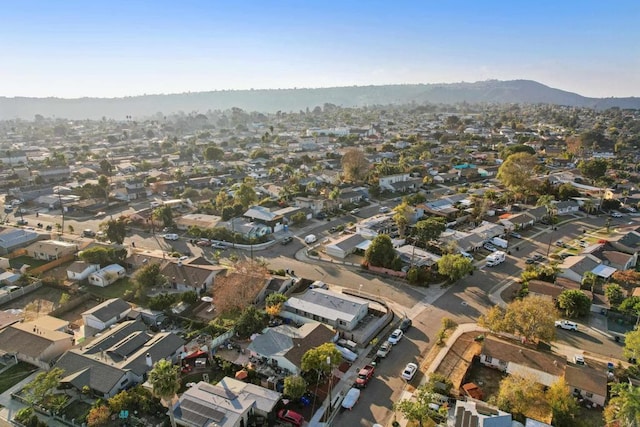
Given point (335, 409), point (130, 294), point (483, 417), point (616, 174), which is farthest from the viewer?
point (616, 174)

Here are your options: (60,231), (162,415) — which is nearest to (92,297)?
(162,415)

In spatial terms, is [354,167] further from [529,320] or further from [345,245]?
[529,320]

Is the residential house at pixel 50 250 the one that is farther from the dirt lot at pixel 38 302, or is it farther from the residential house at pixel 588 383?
the residential house at pixel 588 383

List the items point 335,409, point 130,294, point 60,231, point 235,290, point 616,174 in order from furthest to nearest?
point 616,174 → point 60,231 → point 130,294 → point 235,290 → point 335,409

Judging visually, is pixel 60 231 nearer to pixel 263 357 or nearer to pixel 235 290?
pixel 235 290

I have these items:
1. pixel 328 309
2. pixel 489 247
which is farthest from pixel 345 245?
pixel 489 247

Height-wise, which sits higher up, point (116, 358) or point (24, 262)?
point (116, 358)

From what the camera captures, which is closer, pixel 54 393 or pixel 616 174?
pixel 54 393
